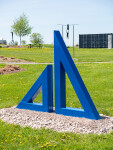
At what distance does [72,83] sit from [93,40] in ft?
213

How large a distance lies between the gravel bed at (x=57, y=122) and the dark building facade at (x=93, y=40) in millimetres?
64337

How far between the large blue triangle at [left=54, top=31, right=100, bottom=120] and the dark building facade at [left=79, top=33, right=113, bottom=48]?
64.1 meters

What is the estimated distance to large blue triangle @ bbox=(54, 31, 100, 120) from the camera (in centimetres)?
657

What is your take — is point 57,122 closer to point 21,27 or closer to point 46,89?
point 46,89

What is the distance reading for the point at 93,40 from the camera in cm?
7038

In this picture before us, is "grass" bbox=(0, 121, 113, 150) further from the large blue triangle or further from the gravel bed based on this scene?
the large blue triangle

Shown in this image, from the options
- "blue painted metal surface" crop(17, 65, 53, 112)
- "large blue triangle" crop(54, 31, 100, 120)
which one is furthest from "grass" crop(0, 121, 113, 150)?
"blue painted metal surface" crop(17, 65, 53, 112)

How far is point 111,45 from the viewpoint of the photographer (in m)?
65.8

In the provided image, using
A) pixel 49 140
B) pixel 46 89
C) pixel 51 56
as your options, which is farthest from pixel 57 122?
pixel 51 56

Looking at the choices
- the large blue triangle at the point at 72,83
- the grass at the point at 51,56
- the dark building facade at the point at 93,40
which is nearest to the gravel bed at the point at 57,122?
the large blue triangle at the point at 72,83

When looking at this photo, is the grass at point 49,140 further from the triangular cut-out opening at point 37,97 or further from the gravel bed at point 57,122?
the triangular cut-out opening at point 37,97

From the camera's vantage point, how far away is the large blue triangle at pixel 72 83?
6.57 metres

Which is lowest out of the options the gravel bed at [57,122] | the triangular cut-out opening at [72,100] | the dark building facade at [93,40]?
the triangular cut-out opening at [72,100]

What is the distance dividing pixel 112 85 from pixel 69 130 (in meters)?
6.63
